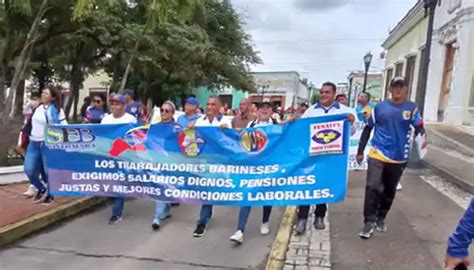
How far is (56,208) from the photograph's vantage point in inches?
243

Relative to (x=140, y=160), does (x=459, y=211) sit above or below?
below

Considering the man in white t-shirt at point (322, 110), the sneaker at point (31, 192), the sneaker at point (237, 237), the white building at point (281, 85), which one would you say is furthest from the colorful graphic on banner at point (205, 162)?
the white building at point (281, 85)

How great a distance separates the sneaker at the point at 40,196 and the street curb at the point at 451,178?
6.80m

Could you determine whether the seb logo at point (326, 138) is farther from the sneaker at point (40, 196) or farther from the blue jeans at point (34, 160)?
the sneaker at point (40, 196)

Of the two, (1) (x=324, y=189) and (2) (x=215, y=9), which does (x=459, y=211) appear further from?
(2) (x=215, y=9)

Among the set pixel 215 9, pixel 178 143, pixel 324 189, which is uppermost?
pixel 215 9

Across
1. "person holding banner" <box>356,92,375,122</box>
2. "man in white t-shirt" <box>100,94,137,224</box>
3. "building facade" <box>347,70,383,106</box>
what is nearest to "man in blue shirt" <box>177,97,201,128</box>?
"man in white t-shirt" <box>100,94,137,224</box>

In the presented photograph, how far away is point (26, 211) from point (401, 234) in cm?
473

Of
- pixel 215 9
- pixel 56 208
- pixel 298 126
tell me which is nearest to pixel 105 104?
pixel 56 208

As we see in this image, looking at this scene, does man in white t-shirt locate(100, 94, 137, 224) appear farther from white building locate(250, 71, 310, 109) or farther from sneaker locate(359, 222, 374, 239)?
white building locate(250, 71, 310, 109)

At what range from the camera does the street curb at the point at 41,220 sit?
5154 mm

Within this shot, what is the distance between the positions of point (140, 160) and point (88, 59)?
21.4 meters

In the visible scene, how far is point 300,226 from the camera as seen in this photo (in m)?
5.48

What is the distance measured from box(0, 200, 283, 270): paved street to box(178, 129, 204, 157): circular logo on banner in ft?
3.36
